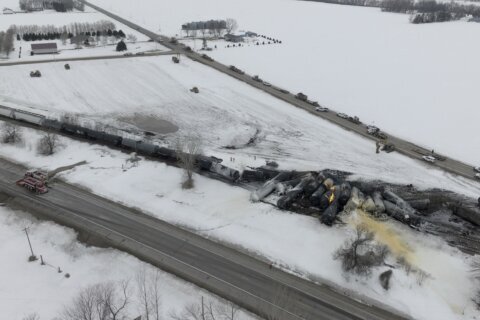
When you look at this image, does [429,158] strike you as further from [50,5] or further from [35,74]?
[50,5]

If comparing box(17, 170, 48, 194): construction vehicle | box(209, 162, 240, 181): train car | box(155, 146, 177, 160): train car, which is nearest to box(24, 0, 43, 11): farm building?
box(17, 170, 48, 194): construction vehicle

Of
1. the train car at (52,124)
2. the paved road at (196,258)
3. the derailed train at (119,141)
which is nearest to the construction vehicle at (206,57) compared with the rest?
the derailed train at (119,141)

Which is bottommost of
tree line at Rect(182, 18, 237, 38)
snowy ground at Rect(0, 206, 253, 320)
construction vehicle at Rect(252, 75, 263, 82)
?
snowy ground at Rect(0, 206, 253, 320)

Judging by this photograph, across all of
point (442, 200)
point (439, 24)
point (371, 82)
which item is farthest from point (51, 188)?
point (439, 24)

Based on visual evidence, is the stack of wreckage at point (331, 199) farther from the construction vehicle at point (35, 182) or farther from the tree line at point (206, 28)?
the tree line at point (206, 28)

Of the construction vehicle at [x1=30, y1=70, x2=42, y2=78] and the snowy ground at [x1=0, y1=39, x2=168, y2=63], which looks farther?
the snowy ground at [x1=0, y1=39, x2=168, y2=63]

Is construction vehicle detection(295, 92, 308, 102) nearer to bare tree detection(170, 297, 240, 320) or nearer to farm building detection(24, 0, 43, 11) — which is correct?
bare tree detection(170, 297, 240, 320)
